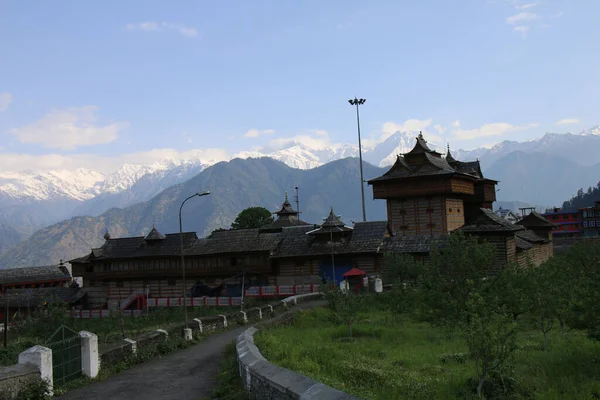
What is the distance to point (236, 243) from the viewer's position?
2174 inches

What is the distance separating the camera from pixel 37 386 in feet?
52.5

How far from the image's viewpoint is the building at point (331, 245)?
49.9 metres

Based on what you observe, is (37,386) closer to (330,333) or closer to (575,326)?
(330,333)

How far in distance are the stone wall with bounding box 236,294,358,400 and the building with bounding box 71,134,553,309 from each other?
106 ft

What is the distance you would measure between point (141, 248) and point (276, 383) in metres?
51.1

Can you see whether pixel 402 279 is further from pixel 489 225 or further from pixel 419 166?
pixel 419 166

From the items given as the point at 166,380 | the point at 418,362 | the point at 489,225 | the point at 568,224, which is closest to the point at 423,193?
the point at 489,225

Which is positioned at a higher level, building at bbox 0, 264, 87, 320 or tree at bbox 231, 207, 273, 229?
tree at bbox 231, 207, 273, 229

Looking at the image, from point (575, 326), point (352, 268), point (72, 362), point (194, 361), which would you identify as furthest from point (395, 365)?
point (352, 268)

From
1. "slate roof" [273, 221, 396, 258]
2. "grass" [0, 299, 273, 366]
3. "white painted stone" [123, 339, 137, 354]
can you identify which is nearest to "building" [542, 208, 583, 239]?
"slate roof" [273, 221, 396, 258]

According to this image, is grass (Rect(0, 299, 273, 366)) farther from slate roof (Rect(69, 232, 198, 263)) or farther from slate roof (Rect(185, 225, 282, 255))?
slate roof (Rect(69, 232, 198, 263))

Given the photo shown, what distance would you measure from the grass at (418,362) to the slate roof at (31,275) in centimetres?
6550

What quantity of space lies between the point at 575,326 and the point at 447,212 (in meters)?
33.5

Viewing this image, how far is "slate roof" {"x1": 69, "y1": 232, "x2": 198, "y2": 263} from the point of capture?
5778 centimetres
